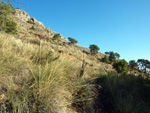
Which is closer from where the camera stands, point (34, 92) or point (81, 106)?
point (34, 92)

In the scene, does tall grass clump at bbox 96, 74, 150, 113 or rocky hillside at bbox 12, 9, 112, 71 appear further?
rocky hillside at bbox 12, 9, 112, 71

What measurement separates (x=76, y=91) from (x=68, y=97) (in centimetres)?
31

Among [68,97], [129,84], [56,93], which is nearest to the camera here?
[56,93]

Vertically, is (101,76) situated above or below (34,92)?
above

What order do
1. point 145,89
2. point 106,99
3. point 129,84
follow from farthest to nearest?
1. point 129,84
2. point 145,89
3. point 106,99

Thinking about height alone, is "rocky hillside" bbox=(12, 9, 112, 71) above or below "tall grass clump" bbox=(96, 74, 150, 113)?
above

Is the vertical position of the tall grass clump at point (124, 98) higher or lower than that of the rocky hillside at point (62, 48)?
lower

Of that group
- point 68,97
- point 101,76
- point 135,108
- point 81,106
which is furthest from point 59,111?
point 101,76

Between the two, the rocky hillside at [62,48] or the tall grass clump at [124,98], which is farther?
the rocky hillside at [62,48]

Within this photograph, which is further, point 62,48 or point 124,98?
point 62,48

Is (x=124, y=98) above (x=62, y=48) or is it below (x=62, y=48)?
below

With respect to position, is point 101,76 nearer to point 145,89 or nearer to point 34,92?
point 145,89

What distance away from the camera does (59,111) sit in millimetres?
1226

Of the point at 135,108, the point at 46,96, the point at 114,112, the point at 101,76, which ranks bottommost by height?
the point at 114,112
